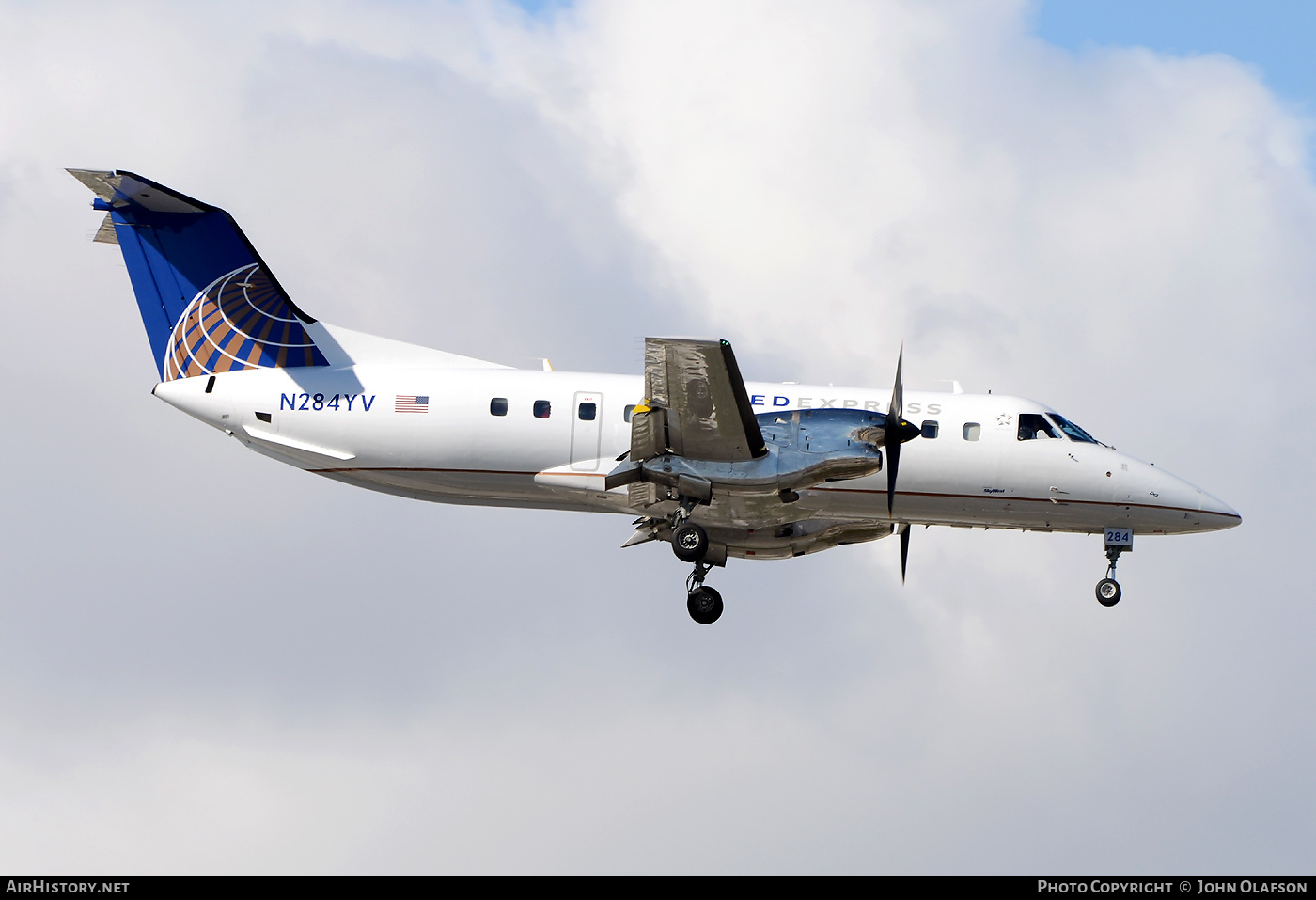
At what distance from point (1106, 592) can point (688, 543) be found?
29.0ft

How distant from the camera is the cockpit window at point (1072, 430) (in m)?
27.9

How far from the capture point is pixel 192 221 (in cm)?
2952

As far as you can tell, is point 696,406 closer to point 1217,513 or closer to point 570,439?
point 570,439

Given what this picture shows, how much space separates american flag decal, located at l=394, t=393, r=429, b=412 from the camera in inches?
1070

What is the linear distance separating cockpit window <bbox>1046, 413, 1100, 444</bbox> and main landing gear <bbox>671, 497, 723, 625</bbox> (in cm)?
738

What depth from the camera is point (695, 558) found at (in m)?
25.2

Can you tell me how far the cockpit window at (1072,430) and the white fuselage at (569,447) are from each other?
0.58 ft

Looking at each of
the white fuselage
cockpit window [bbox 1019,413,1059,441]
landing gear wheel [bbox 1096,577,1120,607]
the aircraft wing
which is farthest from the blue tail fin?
landing gear wheel [bbox 1096,577,1120,607]

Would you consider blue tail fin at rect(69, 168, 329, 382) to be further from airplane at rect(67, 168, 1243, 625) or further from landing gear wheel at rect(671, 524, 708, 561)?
landing gear wheel at rect(671, 524, 708, 561)

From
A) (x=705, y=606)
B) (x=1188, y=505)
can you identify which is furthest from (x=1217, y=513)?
(x=705, y=606)

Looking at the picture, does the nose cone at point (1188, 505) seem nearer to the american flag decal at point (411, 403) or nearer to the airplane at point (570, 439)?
the airplane at point (570, 439)

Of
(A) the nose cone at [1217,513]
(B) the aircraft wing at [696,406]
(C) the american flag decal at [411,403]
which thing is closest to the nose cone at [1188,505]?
(A) the nose cone at [1217,513]

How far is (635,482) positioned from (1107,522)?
9.56m
